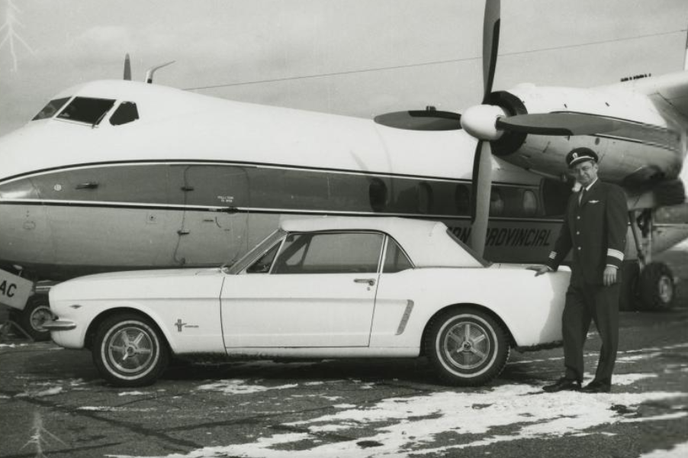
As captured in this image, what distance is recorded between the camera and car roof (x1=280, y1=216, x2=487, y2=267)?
7.03m

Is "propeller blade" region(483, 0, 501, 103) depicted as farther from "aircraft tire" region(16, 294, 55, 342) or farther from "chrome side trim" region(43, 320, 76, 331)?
"chrome side trim" region(43, 320, 76, 331)

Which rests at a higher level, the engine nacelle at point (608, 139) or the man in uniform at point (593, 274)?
the engine nacelle at point (608, 139)

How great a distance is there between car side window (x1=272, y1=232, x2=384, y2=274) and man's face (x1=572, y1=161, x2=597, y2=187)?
Answer: 5.96 ft

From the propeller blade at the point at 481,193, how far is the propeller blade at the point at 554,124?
52cm

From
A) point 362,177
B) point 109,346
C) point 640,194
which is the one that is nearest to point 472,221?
point 362,177

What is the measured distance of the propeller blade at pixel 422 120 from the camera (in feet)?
42.2

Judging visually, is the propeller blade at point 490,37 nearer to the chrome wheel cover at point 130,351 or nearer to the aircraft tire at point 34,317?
the aircraft tire at point 34,317

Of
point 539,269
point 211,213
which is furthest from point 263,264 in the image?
point 211,213

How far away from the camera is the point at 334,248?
706cm

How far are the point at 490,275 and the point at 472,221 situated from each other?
5.30 m

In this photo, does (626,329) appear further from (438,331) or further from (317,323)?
(317,323)

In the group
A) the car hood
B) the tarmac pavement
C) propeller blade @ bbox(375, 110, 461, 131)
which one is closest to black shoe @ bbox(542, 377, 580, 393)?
the tarmac pavement

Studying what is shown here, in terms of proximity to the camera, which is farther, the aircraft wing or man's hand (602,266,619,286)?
the aircraft wing

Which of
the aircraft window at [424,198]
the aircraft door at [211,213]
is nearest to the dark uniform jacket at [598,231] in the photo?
the aircraft door at [211,213]
